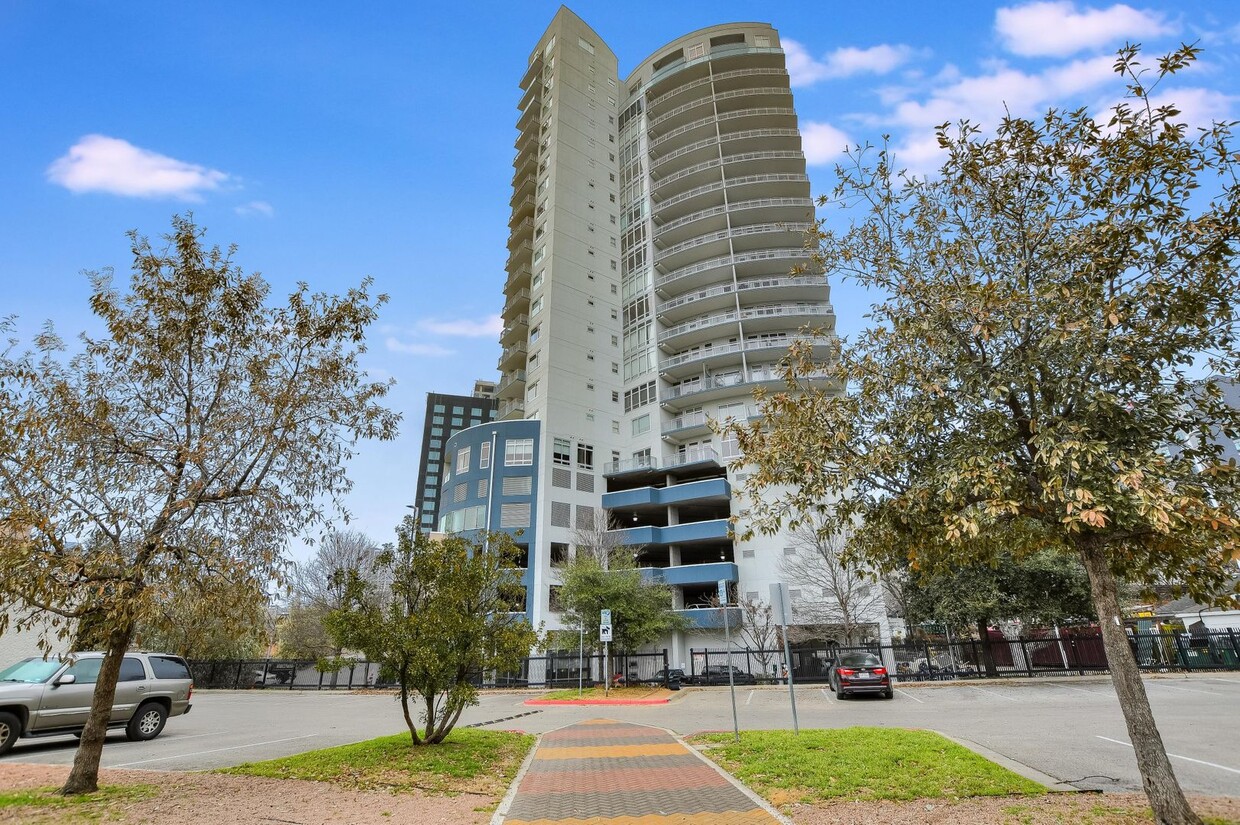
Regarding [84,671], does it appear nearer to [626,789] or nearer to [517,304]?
[626,789]

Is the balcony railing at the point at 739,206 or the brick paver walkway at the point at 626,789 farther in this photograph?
the balcony railing at the point at 739,206

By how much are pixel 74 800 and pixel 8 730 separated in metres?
6.63

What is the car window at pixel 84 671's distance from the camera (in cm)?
1245

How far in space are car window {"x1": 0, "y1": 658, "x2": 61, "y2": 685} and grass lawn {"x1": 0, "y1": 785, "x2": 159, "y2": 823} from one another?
5.69m

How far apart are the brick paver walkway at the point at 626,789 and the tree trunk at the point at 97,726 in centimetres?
530

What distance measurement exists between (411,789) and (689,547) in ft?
131

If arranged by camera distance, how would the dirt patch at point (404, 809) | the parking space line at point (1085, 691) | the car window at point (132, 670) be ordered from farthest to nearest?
the parking space line at point (1085, 691) → the car window at point (132, 670) → the dirt patch at point (404, 809)

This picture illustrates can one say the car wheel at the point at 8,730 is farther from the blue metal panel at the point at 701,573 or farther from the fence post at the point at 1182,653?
the fence post at the point at 1182,653

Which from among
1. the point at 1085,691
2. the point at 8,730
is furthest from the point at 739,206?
the point at 8,730

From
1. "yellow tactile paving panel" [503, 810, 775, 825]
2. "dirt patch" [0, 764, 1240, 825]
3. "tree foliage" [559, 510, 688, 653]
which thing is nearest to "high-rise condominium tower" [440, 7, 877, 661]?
"tree foliage" [559, 510, 688, 653]

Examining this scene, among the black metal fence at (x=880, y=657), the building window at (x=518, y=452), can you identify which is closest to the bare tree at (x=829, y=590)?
the black metal fence at (x=880, y=657)

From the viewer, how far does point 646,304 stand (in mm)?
55031

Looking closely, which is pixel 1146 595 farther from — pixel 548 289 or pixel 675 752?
pixel 548 289

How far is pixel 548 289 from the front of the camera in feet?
171
